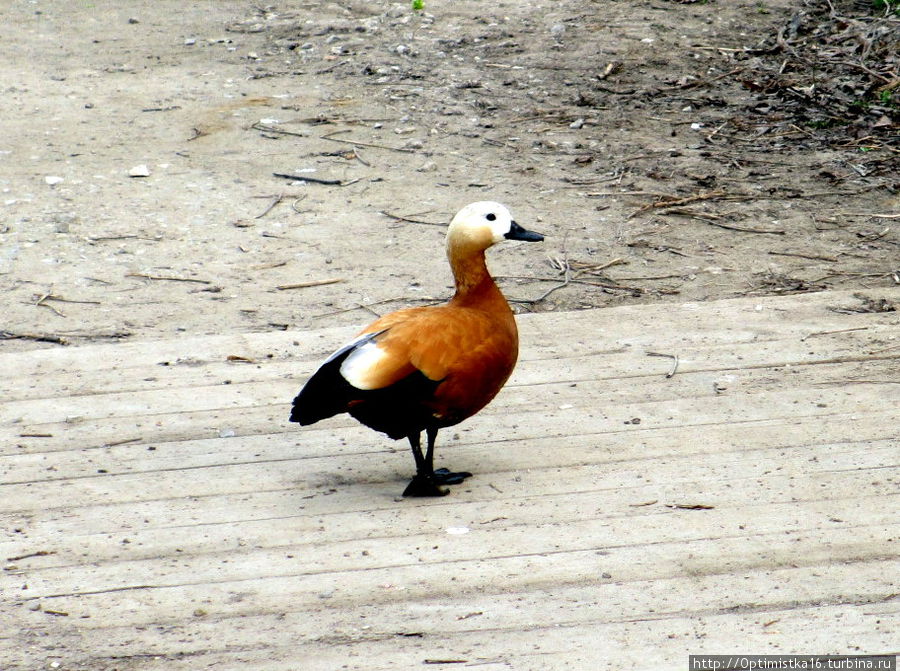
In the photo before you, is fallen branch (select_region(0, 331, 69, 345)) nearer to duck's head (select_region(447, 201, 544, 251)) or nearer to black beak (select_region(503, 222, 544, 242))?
duck's head (select_region(447, 201, 544, 251))

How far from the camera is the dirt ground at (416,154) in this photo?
509 centimetres

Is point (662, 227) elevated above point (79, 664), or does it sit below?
below

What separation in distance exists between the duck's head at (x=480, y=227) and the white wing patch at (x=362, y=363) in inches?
16.4

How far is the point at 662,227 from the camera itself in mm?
5707

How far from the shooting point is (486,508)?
124 inches

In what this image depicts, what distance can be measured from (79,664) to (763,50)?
7.08 meters

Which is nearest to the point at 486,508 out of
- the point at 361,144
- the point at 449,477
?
the point at 449,477

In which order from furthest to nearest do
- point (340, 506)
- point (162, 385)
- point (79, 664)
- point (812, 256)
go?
1. point (812, 256)
2. point (162, 385)
3. point (340, 506)
4. point (79, 664)

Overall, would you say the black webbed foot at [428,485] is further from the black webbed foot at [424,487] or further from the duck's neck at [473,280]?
the duck's neck at [473,280]

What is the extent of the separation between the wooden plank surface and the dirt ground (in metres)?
0.83

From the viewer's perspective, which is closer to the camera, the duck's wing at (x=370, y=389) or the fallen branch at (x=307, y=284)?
the duck's wing at (x=370, y=389)

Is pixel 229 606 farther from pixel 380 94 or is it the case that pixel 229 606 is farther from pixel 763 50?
pixel 763 50

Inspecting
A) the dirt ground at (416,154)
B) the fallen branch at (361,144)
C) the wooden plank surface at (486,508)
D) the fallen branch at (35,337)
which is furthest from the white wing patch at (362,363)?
the fallen branch at (361,144)

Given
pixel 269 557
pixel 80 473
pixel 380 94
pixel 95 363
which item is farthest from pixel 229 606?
pixel 380 94
